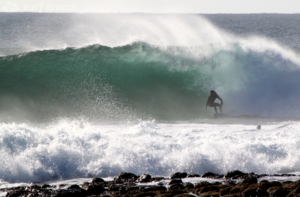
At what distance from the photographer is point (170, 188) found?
8.05m

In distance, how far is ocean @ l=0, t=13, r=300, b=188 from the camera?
10391 mm

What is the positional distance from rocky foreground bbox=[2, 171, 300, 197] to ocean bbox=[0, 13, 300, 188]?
1.11 metres

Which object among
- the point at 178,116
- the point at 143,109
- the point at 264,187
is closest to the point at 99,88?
the point at 143,109

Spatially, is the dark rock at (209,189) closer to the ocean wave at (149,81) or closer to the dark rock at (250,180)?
the dark rock at (250,180)

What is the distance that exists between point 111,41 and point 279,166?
15228 millimetres

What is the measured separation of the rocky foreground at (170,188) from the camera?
7.23m

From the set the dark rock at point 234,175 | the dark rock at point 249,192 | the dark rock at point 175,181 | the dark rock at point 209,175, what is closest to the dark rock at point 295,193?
the dark rock at point 249,192

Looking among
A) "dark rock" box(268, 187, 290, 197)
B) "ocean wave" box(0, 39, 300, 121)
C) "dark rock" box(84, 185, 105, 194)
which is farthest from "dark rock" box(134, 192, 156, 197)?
"ocean wave" box(0, 39, 300, 121)

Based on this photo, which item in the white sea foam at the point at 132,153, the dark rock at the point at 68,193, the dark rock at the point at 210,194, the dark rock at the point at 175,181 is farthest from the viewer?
the white sea foam at the point at 132,153

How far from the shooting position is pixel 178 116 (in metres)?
17.0

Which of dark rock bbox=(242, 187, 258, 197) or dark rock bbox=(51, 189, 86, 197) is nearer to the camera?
dark rock bbox=(242, 187, 258, 197)

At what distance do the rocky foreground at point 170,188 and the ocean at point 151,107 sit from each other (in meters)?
1.11

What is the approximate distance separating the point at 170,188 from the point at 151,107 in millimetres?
10197

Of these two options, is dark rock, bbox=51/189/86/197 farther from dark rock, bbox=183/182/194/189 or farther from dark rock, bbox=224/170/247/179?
dark rock, bbox=224/170/247/179
